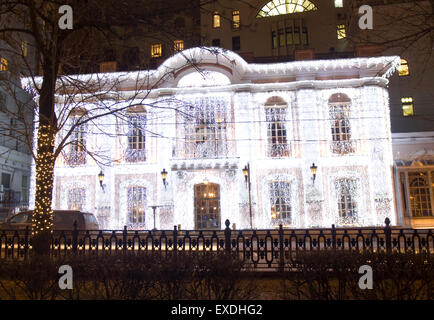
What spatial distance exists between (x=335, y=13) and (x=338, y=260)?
103 ft

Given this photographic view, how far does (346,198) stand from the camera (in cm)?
2417

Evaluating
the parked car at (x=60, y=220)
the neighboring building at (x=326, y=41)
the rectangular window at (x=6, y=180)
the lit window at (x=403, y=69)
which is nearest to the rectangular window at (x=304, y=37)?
the neighboring building at (x=326, y=41)

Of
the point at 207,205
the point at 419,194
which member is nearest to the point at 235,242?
the point at 207,205

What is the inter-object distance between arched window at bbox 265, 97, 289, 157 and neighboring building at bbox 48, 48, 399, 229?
0.07m

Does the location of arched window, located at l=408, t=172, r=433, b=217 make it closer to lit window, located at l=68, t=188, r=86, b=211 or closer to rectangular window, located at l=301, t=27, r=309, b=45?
rectangular window, located at l=301, t=27, r=309, b=45

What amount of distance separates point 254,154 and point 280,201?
360 centimetres

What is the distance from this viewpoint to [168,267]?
6.61 m

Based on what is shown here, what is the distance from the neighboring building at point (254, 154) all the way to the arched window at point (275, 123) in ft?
0.23

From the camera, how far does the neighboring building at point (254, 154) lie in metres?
Answer: 24.0

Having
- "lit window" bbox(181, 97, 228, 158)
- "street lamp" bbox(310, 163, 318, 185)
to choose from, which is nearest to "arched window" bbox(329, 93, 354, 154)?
"street lamp" bbox(310, 163, 318, 185)

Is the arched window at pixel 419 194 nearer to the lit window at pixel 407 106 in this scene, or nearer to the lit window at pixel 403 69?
the lit window at pixel 407 106
